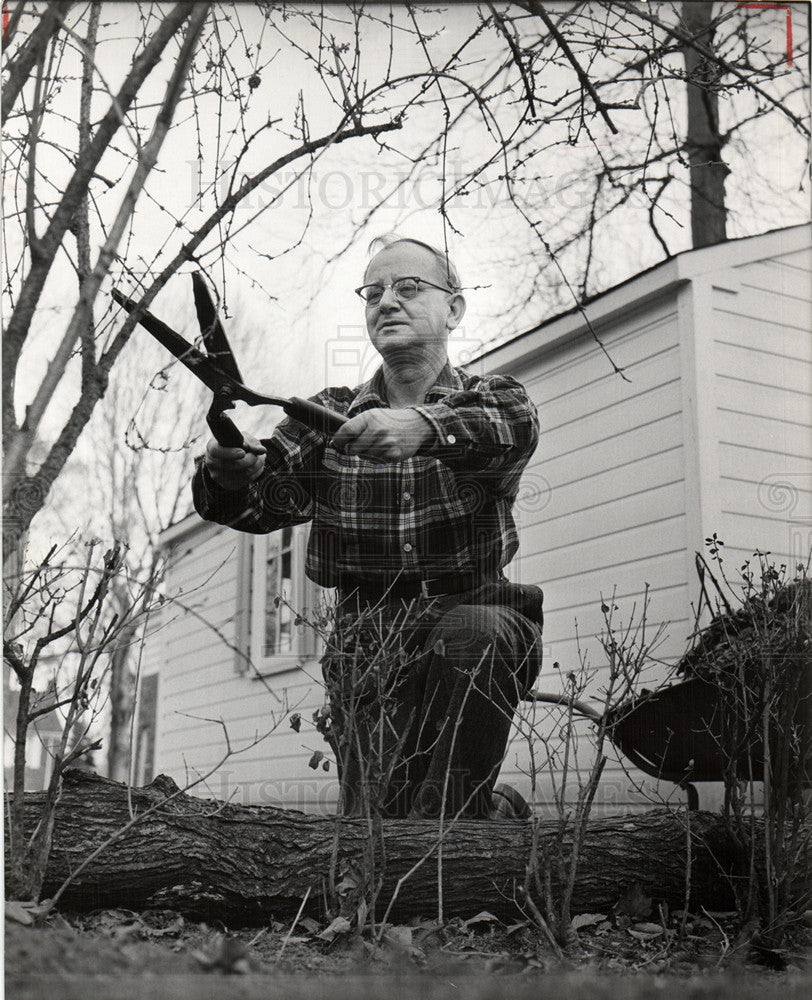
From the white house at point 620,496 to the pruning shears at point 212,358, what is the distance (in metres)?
0.75

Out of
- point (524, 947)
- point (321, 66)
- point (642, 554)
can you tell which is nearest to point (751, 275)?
point (642, 554)

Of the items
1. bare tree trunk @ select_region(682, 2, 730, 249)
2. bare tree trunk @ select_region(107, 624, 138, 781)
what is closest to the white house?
bare tree trunk @ select_region(682, 2, 730, 249)

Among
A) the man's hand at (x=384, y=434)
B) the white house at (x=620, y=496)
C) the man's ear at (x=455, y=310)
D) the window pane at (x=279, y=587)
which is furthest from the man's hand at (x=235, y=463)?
the window pane at (x=279, y=587)

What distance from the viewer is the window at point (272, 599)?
329cm

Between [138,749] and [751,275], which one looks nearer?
[138,749]

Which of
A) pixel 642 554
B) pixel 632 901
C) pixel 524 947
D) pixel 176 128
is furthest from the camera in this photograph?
pixel 642 554

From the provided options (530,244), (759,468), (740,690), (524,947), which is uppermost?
(530,244)

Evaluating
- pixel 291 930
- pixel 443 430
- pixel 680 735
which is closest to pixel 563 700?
pixel 680 735

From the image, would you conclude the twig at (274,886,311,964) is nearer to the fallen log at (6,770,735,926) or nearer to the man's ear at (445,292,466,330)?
the fallen log at (6,770,735,926)

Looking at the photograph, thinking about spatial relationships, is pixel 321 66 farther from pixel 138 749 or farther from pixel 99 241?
pixel 138 749

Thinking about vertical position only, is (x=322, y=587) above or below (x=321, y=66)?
below

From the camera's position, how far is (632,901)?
242 cm

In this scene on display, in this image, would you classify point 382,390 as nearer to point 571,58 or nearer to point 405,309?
point 405,309

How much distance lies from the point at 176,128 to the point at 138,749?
5.70 feet
